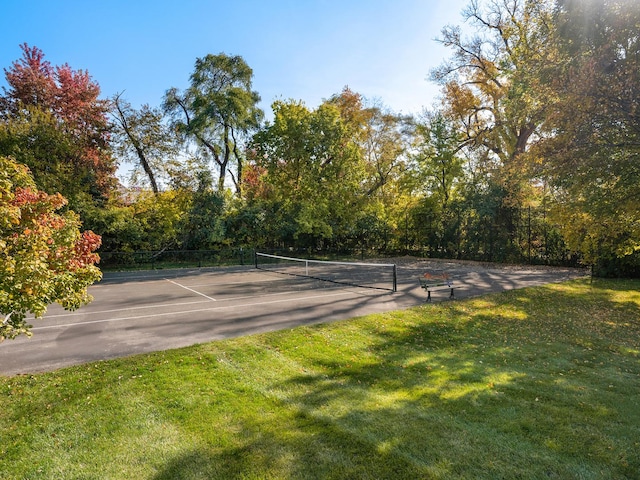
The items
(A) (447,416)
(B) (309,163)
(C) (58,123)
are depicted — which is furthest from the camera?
(B) (309,163)

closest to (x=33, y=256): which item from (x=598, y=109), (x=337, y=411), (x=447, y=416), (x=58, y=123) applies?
(x=337, y=411)

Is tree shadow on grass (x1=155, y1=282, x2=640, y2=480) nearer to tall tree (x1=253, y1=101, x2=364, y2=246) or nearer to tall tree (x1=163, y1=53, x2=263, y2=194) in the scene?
tall tree (x1=253, y1=101, x2=364, y2=246)

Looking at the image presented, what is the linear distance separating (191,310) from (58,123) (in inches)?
723

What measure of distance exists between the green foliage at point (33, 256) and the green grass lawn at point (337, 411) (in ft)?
4.16

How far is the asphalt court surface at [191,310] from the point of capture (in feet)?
22.0

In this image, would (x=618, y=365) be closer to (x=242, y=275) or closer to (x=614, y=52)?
(x=614, y=52)

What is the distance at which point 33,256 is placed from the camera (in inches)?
155

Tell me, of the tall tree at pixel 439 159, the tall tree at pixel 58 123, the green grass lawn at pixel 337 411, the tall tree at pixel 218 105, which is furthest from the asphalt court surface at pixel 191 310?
the tall tree at pixel 218 105

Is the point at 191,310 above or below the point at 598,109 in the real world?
below

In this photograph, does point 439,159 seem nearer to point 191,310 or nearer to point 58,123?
point 191,310

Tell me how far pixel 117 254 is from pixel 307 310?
15168 millimetres

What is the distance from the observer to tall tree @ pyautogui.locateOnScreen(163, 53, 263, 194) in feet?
104

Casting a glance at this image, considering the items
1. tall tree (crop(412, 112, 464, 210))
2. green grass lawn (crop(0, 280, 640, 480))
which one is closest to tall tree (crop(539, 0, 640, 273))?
green grass lawn (crop(0, 280, 640, 480))

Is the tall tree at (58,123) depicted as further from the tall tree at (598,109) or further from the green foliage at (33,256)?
the tall tree at (598,109)
